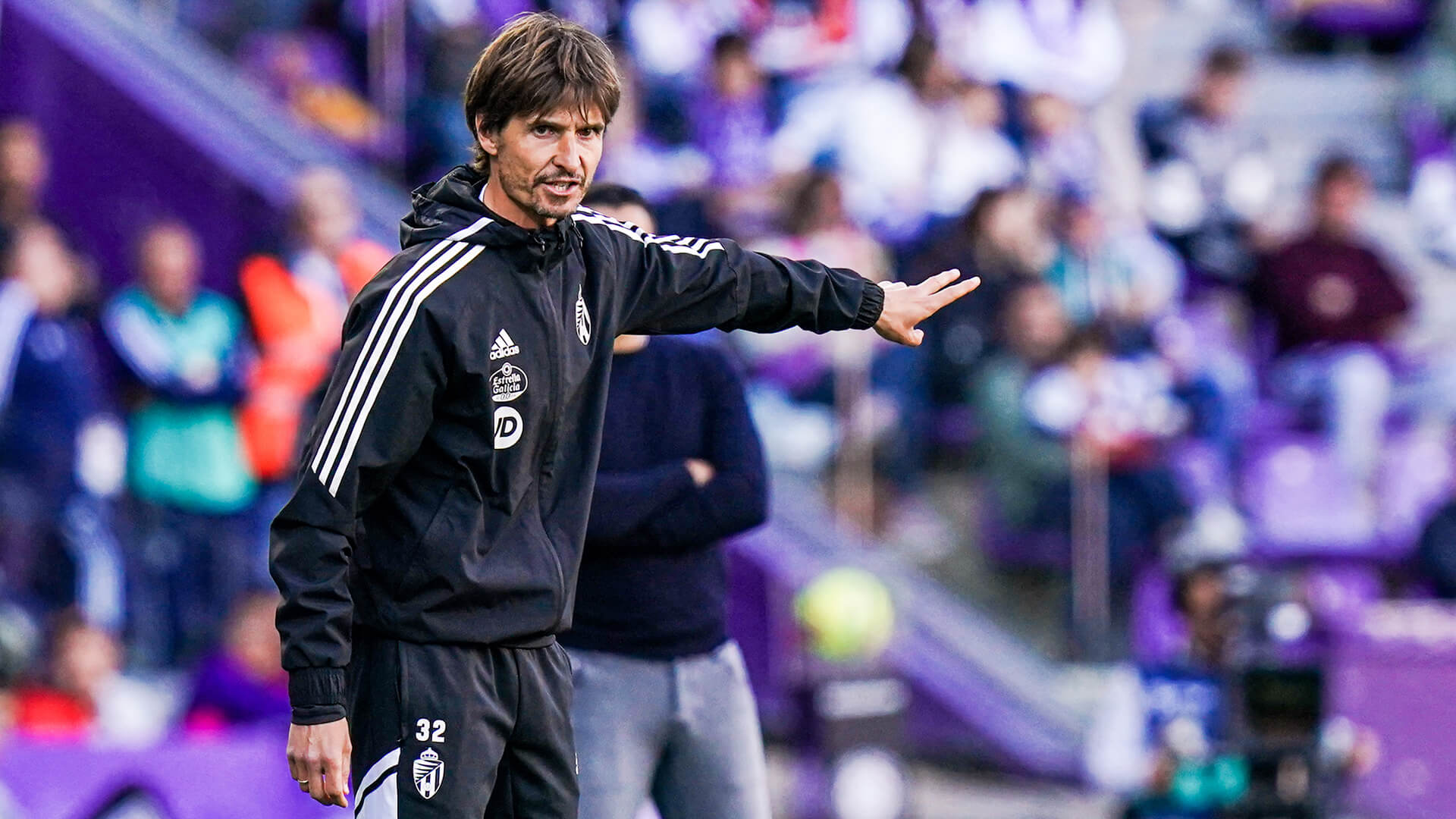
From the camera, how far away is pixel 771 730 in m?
9.12

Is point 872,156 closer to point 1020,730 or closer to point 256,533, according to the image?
point 1020,730

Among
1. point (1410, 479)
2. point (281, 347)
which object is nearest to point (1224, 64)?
point (1410, 479)

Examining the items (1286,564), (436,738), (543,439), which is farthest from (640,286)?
(1286,564)

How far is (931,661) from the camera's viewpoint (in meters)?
9.48

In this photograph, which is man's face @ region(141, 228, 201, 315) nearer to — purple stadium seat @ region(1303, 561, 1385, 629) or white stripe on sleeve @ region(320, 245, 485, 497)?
purple stadium seat @ region(1303, 561, 1385, 629)

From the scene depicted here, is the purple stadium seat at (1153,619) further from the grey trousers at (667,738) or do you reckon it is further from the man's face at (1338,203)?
the grey trousers at (667,738)

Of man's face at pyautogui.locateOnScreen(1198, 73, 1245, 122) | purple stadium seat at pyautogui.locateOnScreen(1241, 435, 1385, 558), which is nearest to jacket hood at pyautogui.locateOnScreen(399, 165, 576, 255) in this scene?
purple stadium seat at pyautogui.locateOnScreen(1241, 435, 1385, 558)

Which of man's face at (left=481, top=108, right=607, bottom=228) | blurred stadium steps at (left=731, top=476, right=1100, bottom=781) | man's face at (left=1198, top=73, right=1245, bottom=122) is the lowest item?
blurred stadium steps at (left=731, top=476, right=1100, bottom=781)

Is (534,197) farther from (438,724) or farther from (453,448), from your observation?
(438,724)

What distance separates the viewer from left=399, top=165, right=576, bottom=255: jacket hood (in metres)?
3.68

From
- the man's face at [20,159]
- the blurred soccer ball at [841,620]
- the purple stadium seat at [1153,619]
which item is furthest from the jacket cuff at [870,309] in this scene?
the man's face at [20,159]

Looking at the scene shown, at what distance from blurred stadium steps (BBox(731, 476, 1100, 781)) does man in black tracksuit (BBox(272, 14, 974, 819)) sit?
5.23 metres

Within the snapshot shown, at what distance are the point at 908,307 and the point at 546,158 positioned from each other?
856 millimetres

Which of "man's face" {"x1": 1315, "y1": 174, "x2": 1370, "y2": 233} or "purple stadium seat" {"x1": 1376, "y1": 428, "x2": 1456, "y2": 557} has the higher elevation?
"man's face" {"x1": 1315, "y1": 174, "x2": 1370, "y2": 233}
